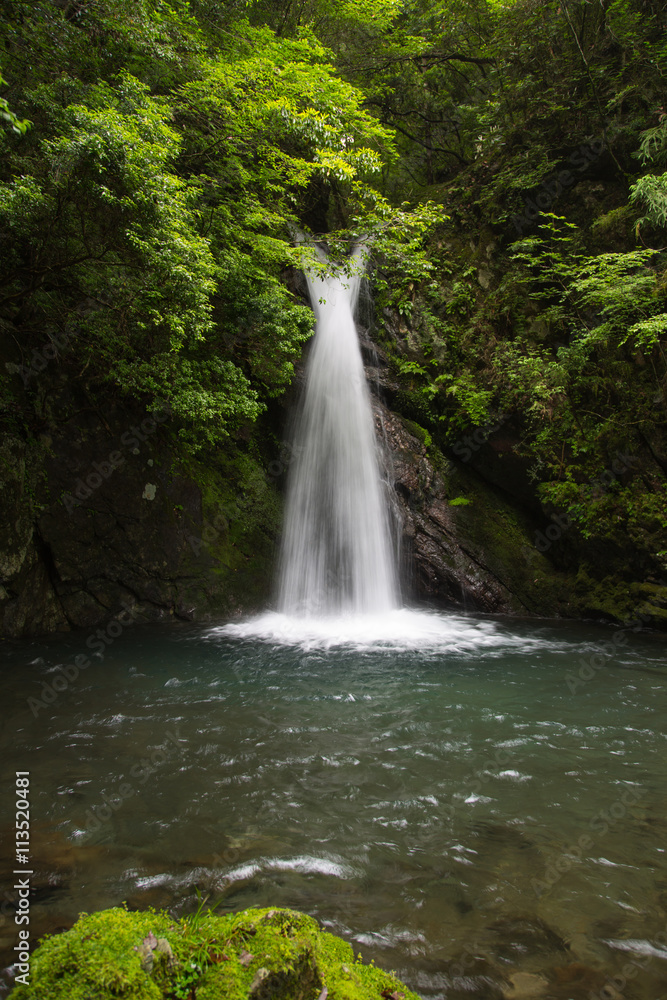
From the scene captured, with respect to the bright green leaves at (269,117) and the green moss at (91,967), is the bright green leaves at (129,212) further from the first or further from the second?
the green moss at (91,967)

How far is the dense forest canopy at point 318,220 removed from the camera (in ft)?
22.3

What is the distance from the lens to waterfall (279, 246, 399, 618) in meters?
10.7

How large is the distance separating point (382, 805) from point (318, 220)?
15962mm

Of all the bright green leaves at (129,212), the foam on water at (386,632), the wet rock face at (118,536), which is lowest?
the foam on water at (386,632)

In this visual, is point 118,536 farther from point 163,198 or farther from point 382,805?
point 382,805

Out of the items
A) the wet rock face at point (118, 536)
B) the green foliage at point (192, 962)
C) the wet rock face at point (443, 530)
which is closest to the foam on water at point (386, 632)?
the wet rock face at point (443, 530)

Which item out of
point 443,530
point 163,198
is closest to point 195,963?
point 163,198

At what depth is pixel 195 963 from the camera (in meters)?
1.81

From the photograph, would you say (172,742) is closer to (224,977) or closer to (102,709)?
(102,709)

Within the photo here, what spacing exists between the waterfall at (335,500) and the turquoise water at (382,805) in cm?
373

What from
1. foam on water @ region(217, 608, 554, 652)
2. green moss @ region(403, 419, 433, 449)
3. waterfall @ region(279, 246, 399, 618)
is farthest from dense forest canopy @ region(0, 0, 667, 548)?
foam on water @ region(217, 608, 554, 652)

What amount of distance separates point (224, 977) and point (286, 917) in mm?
Result: 300

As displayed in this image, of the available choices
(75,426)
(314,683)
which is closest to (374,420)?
(75,426)

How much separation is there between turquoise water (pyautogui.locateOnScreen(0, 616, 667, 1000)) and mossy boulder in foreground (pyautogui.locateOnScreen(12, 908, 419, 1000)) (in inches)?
23.9
